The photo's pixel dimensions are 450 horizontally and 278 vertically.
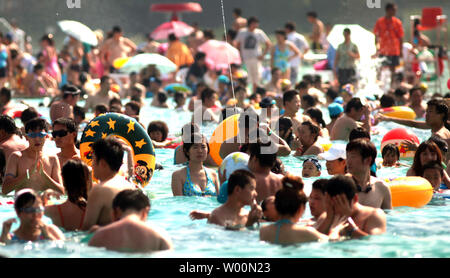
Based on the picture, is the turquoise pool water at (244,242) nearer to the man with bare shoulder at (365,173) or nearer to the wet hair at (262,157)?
the man with bare shoulder at (365,173)

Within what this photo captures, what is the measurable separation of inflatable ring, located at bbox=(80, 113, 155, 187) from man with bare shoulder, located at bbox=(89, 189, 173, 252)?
269 centimetres

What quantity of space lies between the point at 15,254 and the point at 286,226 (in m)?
2.13

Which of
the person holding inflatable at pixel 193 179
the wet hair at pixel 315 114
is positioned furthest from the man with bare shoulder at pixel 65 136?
the wet hair at pixel 315 114

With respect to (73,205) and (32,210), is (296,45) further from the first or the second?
(32,210)

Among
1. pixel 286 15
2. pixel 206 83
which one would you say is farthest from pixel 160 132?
pixel 286 15

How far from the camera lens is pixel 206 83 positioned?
69.9ft

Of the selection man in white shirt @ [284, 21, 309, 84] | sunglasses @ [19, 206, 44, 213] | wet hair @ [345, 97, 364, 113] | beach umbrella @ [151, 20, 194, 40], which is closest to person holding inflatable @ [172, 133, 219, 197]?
sunglasses @ [19, 206, 44, 213]

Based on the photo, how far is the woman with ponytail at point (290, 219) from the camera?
590cm

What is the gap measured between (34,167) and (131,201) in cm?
259

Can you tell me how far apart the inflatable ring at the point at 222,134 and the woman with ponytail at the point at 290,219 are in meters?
3.81

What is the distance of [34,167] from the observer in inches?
310

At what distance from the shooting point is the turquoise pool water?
5.89 m
